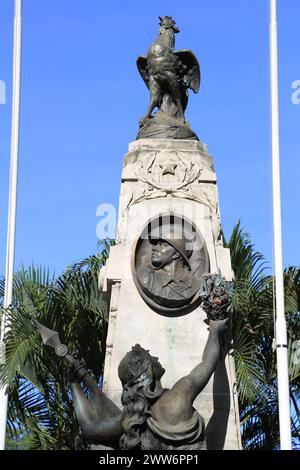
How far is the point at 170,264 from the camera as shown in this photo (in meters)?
16.1

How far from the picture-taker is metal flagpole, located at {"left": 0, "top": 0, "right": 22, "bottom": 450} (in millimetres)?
18375

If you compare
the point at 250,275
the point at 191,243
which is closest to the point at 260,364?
the point at 250,275

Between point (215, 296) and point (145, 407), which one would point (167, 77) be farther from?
point (145, 407)

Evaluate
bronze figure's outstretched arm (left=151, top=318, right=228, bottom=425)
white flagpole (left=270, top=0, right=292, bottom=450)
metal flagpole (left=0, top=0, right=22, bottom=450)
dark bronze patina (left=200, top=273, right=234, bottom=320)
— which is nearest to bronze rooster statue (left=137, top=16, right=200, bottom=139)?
white flagpole (left=270, top=0, right=292, bottom=450)

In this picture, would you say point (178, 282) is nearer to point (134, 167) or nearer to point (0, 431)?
point (134, 167)

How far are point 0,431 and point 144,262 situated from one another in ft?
13.1

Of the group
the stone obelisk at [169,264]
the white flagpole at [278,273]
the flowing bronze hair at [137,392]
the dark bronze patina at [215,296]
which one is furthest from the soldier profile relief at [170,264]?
the white flagpole at [278,273]

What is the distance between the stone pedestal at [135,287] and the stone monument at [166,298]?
0.01 meters

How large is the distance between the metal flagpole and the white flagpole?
3.97 meters

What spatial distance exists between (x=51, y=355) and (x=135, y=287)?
3.50 meters

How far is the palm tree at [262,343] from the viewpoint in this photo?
18.4 metres

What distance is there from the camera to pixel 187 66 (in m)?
18.0

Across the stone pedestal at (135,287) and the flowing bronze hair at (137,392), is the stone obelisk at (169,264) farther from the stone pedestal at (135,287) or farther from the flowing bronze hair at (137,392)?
the flowing bronze hair at (137,392)

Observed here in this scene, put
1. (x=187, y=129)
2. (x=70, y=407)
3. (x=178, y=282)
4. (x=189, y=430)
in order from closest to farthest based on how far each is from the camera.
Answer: (x=189, y=430), (x=178, y=282), (x=187, y=129), (x=70, y=407)
